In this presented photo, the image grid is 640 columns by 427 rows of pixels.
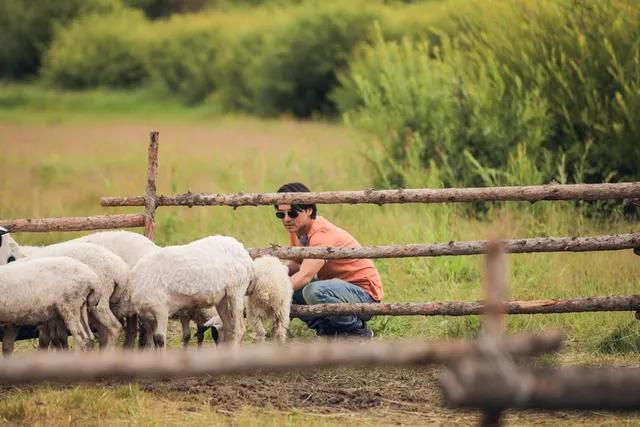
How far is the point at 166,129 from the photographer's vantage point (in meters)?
22.7

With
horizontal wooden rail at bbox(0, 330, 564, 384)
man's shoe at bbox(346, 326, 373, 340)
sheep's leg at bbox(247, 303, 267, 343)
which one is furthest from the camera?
man's shoe at bbox(346, 326, 373, 340)

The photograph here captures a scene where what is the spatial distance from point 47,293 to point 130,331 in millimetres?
924

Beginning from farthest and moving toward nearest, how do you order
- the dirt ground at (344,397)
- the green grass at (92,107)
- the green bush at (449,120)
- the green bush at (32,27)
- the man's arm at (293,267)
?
1. the green bush at (32,27)
2. the green grass at (92,107)
3. the green bush at (449,120)
4. the man's arm at (293,267)
5. the dirt ground at (344,397)

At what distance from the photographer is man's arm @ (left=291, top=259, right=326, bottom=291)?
722cm

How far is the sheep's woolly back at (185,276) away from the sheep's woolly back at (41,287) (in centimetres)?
34

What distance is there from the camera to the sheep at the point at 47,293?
6191mm

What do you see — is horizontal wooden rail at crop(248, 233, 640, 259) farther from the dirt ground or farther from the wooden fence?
the wooden fence

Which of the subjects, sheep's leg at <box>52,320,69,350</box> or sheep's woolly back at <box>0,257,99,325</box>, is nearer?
sheep's woolly back at <box>0,257,99,325</box>

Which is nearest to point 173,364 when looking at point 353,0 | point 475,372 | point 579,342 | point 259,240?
point 475,372

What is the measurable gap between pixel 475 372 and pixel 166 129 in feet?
65.5

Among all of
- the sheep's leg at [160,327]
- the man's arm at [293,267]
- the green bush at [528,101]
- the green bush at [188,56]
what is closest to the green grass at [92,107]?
the green bush at [188,56]

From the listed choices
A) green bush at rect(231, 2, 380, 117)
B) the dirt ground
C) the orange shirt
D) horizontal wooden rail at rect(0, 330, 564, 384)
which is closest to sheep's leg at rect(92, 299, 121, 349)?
the dirt ground

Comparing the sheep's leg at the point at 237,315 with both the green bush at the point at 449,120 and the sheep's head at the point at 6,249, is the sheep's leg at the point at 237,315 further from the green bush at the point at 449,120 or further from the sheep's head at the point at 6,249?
the green bush at the point at 449,120

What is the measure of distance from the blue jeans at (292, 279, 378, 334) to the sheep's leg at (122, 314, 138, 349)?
1252 millimetres
